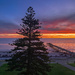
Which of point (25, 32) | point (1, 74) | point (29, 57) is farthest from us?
point (1, 74)

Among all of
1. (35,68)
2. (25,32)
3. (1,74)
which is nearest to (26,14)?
(25,32)

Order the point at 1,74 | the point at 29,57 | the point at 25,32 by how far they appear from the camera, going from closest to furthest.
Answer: the point at 29,57
the point at 25,32
the point at 1,74

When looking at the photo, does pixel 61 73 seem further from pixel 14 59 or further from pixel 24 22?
pixel 24 22

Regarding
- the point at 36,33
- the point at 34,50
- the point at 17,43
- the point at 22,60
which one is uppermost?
the point at 36,33

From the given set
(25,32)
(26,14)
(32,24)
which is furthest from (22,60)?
(26,14)

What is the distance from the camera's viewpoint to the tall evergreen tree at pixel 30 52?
11461 mm

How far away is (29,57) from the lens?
11.3 metres

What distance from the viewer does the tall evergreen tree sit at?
11461mm

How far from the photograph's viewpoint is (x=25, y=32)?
1220 centimetres

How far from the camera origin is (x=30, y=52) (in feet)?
37.7

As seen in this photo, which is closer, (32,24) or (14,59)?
(14,59)

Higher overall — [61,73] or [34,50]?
[34,50]

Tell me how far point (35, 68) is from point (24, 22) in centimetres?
519

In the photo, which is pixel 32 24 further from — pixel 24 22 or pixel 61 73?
pixel 61 73
